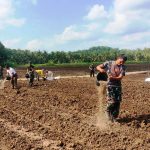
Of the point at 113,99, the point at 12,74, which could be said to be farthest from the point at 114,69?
the point at 12,74

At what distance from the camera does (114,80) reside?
11070 millimetres

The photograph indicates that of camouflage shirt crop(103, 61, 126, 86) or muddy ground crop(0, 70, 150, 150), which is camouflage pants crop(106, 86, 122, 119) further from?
camouflage shirt crop(103, 61, 126, 86)

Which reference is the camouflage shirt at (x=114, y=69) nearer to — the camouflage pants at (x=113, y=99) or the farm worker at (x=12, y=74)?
the camouflage pants at (x=113, y=99)

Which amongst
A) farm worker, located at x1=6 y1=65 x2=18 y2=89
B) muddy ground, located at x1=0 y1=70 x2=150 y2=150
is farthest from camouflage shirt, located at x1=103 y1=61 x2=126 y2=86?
farm worker, located at x1=6 y1=65 x2=18 y2=89

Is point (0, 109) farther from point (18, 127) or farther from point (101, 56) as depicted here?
point (101, 56)

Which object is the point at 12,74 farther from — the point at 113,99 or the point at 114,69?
the point at 114,69

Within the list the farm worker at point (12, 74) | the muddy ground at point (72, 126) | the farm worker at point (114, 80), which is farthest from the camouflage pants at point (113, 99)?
the farm worker at point (12, 74)

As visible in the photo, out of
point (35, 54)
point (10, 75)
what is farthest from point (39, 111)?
point (35, 54)

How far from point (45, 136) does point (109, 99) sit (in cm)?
221

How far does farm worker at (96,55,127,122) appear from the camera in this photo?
1084cm

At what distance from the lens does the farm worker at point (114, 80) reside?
10.8 m

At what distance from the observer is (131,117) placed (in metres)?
11.6

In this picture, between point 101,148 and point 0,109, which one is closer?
point 101,148

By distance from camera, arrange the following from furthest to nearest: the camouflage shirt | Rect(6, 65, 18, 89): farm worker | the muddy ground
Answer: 1. Rect(6, 65, 18, 89): farm worker
2. the camouflage shirt
3. the muddy ground
